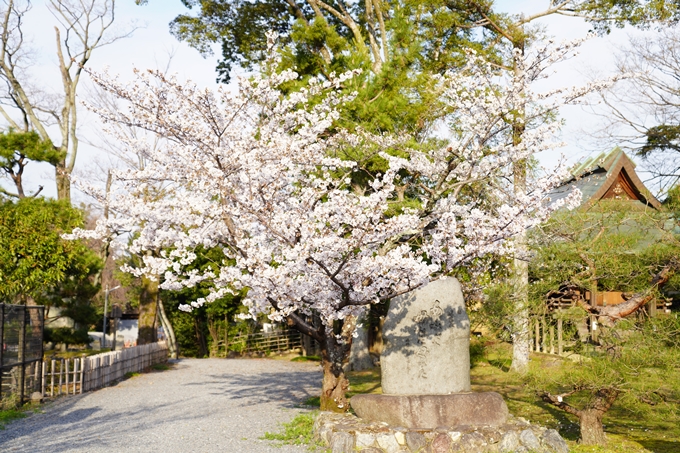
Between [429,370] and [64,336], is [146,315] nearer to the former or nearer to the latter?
[64,336]

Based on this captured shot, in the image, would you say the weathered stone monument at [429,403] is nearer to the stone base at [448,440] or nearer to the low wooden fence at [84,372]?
the stone base at [448,440]

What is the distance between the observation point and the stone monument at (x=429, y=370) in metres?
8.05

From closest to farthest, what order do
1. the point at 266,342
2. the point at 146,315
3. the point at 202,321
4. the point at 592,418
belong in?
the point at 592,418 < the point at 146,315 < the point at 266,342 < the point at 202,321

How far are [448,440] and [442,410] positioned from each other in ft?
1.36

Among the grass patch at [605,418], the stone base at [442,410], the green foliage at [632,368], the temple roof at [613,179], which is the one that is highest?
the temple roof at [613,179]

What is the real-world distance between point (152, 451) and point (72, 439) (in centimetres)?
156

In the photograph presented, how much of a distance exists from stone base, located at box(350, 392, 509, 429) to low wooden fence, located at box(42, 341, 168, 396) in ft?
26.9

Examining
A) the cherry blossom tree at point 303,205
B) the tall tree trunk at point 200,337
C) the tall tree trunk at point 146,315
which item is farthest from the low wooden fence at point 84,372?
the tall tree trunk at point 200,337

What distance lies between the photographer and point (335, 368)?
31.6 ft

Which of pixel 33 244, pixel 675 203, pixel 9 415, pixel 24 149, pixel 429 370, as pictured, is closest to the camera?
pixel 429 370

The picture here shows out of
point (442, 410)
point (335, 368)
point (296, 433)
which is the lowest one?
point (296, 433)

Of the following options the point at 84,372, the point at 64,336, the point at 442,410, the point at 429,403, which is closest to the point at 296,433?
the point at 429,403

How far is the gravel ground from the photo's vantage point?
8484 mm

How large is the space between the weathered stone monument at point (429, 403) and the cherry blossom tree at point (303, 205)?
18.7 inches
